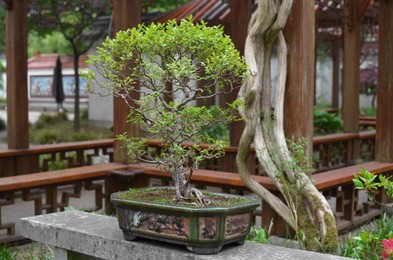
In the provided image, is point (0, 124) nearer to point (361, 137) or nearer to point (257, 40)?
point (361, 137)

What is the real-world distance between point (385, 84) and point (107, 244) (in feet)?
17.4

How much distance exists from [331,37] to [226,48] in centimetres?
1559

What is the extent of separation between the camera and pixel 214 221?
123 inches

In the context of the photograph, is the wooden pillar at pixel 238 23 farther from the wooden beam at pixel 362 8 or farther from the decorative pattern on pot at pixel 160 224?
the decorative pattern on pot at pixel 160 224

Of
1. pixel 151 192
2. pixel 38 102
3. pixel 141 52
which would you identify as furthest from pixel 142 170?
pixel 38 102

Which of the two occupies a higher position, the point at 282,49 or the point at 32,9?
the point at 32,9

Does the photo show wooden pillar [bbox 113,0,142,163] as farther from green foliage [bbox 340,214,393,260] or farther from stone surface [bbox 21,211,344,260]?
green foliage [bbox 340,214,393,260]

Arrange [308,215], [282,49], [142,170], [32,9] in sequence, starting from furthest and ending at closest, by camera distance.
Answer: [32,9]
[142,170]
[282,49]
[308,215]

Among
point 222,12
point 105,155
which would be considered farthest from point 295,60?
point 222,12

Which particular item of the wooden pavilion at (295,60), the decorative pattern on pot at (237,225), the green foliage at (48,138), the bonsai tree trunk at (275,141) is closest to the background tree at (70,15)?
the green foliage at (48,138)

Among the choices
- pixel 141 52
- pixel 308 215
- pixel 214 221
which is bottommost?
pixel 308 215

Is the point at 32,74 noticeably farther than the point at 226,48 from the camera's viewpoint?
Yes

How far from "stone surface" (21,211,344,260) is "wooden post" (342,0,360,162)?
26.5ft

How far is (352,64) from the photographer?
11242 mm
